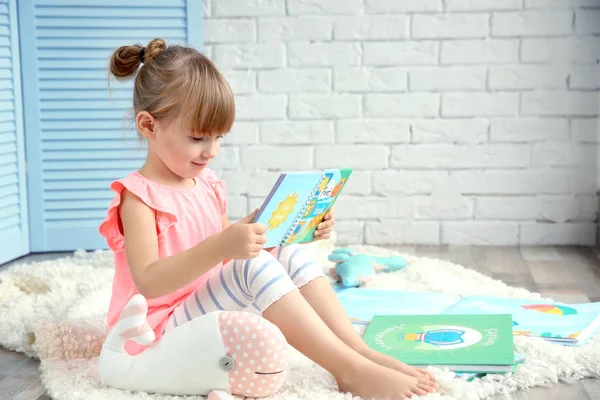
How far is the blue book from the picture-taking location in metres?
1.12

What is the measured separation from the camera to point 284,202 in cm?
115

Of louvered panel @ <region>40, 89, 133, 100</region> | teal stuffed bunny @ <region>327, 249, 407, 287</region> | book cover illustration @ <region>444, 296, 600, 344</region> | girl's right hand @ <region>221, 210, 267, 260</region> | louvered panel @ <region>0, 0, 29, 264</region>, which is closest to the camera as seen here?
girl's right hand @ <region>221, 210, 267, 260</region>

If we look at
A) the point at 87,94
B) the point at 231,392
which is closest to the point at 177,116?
the point at 231,392

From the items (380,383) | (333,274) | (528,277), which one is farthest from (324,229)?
(528,277)

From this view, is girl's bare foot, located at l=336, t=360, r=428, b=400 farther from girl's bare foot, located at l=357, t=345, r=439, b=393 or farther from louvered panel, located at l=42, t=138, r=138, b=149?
louvered panel, located at l=42, t=138, r=138, b=149

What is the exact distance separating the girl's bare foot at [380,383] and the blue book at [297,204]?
0.23 meters

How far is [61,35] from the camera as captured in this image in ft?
7.62

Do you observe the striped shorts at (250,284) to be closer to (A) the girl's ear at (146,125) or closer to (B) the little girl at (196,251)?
(B) the little girl at (196,251)

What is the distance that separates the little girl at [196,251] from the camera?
115 cm

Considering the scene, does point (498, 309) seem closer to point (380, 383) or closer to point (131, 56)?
point (380, 383)

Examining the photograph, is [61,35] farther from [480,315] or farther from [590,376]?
[590,376]

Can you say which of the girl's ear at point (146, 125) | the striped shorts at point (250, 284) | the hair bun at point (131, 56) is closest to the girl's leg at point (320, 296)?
the striped shorts at point (250, 284)

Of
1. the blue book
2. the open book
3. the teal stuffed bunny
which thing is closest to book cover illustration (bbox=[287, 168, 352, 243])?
the blue book

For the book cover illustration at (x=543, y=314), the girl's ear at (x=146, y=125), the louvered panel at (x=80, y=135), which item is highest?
the girl's ear at (x=146, y=125)
